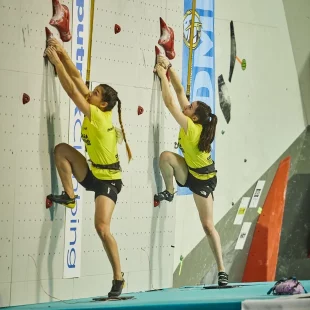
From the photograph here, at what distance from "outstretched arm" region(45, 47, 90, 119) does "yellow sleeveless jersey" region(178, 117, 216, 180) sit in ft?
3.26

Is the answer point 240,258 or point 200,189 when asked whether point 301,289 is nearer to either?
point 200,189

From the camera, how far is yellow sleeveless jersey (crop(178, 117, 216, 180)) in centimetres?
692

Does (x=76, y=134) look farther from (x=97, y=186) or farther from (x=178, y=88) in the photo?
(x=178, y=88)

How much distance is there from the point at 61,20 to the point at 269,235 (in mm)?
3121

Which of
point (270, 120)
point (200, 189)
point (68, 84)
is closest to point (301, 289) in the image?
point (200, 189)

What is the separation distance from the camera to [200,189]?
281 inches

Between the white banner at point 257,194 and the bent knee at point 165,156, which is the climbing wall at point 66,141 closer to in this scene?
the bent knee at point 165,156

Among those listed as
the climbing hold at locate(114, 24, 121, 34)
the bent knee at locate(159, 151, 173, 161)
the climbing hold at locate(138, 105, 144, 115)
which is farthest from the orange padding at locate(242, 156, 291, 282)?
the climbing hold at locate(114, 24, 121, 34)

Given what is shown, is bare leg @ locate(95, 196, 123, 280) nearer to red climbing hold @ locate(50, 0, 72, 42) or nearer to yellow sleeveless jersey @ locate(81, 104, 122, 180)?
yellow sleeveless jersey @ locate(81, 104, 122, 180)

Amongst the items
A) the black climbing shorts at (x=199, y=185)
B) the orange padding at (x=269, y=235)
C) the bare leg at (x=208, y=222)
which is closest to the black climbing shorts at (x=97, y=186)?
the black climbing shorts at (x=199, y=185)

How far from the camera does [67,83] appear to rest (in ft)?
20.0

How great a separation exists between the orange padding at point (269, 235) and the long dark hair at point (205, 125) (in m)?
1.67

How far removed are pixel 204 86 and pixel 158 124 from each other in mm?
701

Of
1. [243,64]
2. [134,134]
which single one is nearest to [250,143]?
[243,64]
